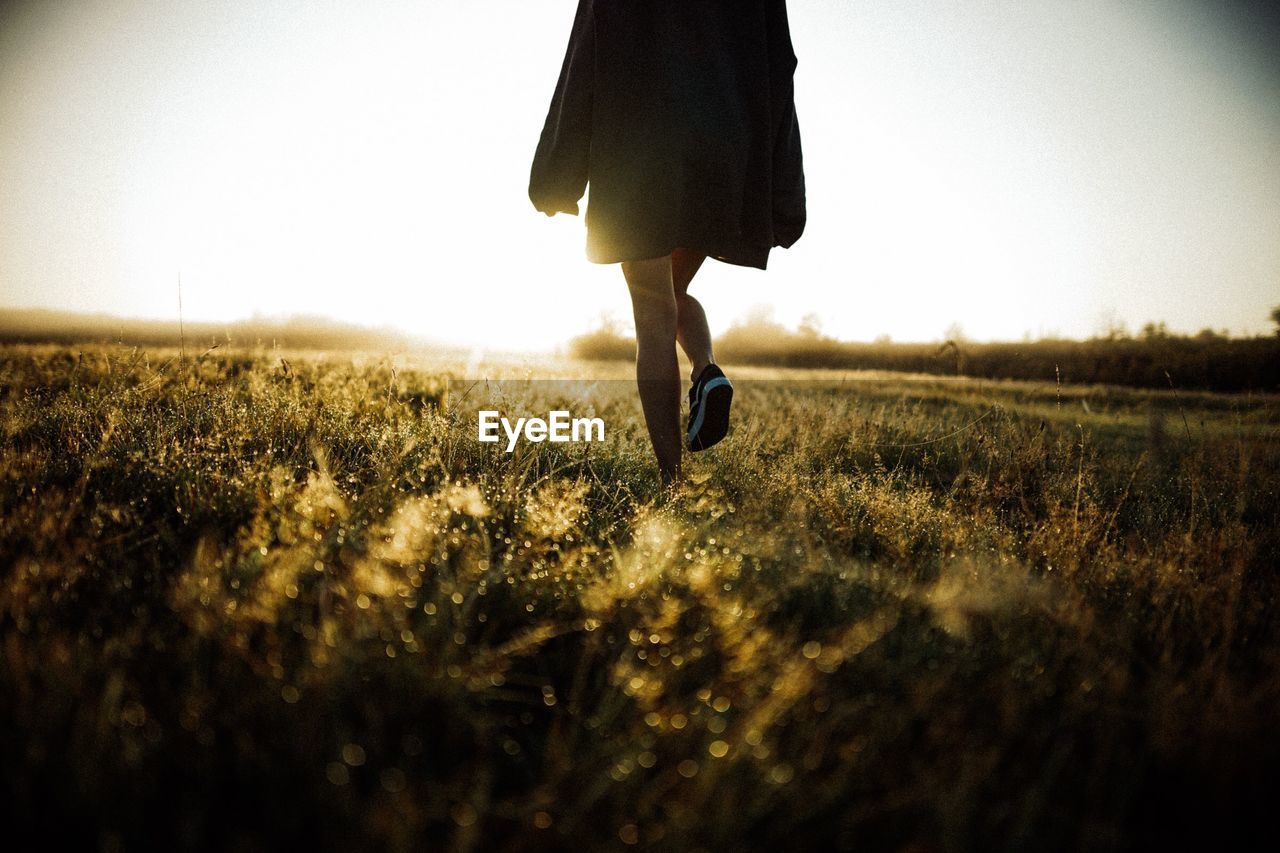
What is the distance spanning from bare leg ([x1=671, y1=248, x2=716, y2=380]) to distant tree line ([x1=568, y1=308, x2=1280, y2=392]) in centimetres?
1540

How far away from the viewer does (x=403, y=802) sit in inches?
28.8

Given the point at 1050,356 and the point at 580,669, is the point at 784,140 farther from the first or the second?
the point at 1050,356

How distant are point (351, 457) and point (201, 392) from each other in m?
1.12

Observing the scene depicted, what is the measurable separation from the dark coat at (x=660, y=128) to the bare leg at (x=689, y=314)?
206mm

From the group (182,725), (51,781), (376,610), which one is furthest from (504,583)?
(51,781)

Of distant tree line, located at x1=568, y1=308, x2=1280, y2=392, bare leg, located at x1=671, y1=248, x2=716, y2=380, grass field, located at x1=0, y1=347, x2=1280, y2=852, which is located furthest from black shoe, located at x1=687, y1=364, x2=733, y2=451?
distant tree line, located at x1=568, y1=308, x2=1280, y2=392

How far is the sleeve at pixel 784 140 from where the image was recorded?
2.83m

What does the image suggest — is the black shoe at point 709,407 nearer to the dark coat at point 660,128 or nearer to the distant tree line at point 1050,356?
the dark coat at point 660,128

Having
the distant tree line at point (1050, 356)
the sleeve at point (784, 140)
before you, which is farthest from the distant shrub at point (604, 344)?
the sleeve at point (784, 140)

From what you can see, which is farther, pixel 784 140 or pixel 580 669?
pixel 784 140

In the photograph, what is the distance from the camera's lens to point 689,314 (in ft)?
9.23

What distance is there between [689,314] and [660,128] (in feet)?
2.53

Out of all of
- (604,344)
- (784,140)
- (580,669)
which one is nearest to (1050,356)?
(604,344)

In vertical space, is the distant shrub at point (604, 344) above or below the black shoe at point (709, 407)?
above
